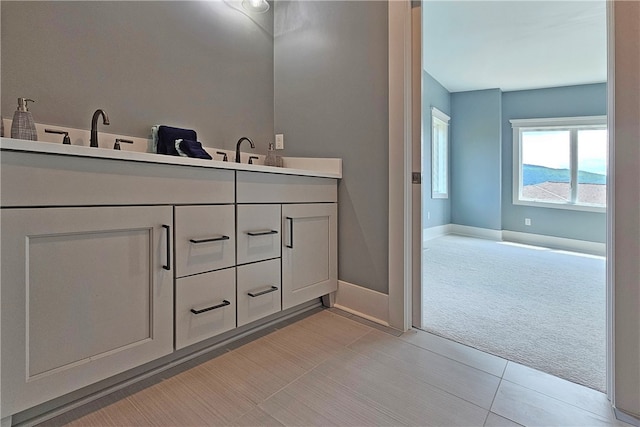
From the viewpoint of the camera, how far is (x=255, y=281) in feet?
4.87

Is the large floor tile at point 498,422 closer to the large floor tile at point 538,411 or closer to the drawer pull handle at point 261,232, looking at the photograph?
the large floor tile at point 538,411

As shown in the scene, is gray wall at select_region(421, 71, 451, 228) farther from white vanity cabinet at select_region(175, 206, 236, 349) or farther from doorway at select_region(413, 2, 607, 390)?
white vanity cabinet at select_region(175, 206, 236, 349)

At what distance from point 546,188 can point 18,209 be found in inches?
253

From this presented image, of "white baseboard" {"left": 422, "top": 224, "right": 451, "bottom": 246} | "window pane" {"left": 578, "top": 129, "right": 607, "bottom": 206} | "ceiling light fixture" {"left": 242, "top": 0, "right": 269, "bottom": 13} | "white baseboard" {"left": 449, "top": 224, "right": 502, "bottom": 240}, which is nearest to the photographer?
"ceiling light fixture" {"left": 242, "top": 0, "right": 269, "bottom": 13}

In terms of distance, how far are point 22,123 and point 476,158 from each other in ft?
19.9

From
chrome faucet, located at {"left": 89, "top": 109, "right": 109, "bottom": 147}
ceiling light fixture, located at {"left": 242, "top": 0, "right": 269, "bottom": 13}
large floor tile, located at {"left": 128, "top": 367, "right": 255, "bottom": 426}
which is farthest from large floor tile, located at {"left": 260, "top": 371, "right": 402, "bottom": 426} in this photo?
ceiling light fixture, located at {"left": 242, "top": 0, "right": 269, "bottom": 13}

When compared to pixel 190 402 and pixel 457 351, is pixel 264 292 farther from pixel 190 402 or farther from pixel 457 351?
pixel 457 351

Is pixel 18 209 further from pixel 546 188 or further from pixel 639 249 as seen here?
pixel 546 188

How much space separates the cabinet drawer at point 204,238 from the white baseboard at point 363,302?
2.72 feet

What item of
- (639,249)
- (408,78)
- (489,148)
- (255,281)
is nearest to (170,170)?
(255,281)

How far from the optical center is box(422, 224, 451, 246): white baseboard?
5223 mm

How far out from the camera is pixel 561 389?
117cm

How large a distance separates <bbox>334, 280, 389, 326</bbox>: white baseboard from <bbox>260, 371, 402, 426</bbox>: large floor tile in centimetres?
65

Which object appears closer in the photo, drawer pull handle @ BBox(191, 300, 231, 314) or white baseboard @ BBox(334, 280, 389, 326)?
drawer pull handle @ BBox(191, 300, 231, 314)
